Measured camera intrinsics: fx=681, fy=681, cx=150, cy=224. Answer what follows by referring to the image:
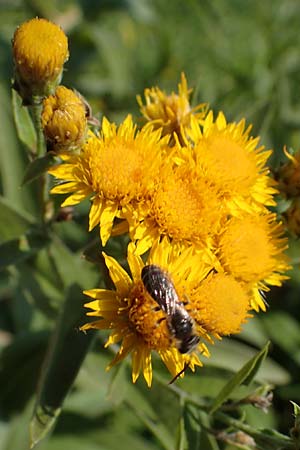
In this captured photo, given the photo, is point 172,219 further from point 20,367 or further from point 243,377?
point 20,367

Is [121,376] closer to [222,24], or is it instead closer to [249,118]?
[249,118]

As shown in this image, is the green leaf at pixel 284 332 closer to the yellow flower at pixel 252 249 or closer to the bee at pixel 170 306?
the yellow flower at pixel 252 249

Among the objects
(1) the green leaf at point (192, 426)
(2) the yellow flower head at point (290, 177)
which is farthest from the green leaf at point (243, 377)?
(2) the yellow flower head at point (290, 177)

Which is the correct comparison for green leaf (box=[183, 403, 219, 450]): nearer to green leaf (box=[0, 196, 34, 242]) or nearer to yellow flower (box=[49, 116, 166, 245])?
yellow flower (box=[49, 116, 166, 245])

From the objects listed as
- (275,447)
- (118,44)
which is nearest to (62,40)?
(275,447)

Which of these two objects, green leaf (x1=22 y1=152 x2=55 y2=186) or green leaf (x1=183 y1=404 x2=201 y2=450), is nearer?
green leaf (x1=22 y1=152 x2=55 y2=186)

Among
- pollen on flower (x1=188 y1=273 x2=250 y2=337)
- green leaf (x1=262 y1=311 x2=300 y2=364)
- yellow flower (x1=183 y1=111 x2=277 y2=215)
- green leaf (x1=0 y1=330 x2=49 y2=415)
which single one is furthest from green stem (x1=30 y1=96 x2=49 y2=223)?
green leaf (x1=262 y1=311 x2=300 y2=364)
